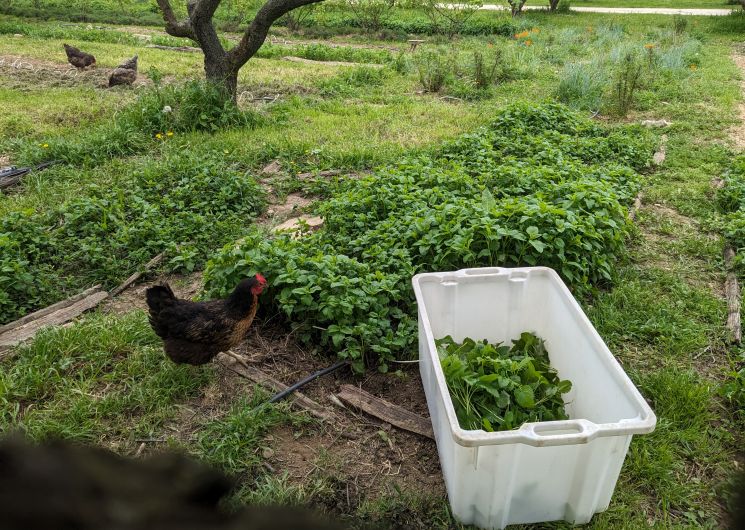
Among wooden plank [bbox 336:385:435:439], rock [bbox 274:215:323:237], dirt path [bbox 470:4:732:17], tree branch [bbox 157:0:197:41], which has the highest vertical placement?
dirt path [bbox 470:4:732:17]

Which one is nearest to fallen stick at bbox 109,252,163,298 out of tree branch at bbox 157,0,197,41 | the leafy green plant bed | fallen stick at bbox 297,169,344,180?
fallen stick at bbox 297,169,344,180

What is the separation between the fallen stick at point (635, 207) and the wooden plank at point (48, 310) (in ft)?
15.1

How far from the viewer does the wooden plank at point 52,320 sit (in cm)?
374

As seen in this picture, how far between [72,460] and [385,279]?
124 inches

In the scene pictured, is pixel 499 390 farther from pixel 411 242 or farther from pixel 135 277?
pixel 135 277

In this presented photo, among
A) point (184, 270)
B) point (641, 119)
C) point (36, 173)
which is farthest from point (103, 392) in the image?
point (641, 119)

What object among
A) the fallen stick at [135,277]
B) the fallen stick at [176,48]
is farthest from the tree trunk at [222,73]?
the fallen stick at [176,48]

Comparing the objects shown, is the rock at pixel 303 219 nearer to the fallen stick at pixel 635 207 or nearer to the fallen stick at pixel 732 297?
the fallen stick at pixel 635 207

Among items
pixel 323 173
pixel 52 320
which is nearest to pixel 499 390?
pixel 52 320

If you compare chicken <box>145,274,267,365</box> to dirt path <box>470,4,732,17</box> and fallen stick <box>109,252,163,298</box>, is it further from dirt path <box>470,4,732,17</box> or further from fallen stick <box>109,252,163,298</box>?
dirt path <box>470,4,732,17</box>

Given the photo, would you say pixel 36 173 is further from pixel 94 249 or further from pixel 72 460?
pixel 72 460

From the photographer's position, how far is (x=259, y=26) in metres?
8.45

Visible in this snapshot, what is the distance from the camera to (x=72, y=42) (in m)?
15.1

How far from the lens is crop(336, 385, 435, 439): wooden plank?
3104mm
